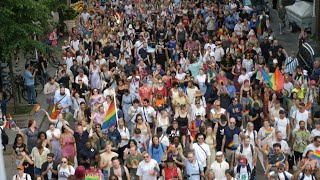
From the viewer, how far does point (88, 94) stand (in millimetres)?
17781

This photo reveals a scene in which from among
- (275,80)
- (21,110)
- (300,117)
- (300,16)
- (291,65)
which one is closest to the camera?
(300,117)

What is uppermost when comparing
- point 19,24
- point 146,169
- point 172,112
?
point 19,24

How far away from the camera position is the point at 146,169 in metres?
11.9

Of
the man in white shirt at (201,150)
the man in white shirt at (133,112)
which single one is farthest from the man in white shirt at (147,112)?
the man in white shirt at (201,150)

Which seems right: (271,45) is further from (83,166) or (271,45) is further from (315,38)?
(83,166)

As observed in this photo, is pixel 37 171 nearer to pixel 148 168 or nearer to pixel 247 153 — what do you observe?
pixel 148 168

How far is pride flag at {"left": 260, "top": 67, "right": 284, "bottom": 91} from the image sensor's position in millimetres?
17266

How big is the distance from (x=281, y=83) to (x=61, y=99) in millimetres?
5629

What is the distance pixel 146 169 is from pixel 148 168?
4 centimetres

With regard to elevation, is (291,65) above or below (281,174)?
below

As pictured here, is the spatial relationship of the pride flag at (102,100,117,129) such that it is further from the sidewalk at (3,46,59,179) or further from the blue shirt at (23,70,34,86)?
the blue shirt at (23,70,34,86)

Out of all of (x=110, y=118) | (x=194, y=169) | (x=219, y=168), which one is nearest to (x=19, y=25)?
(x=110, y=118)

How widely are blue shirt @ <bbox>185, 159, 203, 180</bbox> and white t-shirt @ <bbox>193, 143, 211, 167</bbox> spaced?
16 centimetres

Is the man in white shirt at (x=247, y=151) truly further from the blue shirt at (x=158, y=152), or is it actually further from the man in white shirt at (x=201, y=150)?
the blue shirt at (x=158, y=152)
